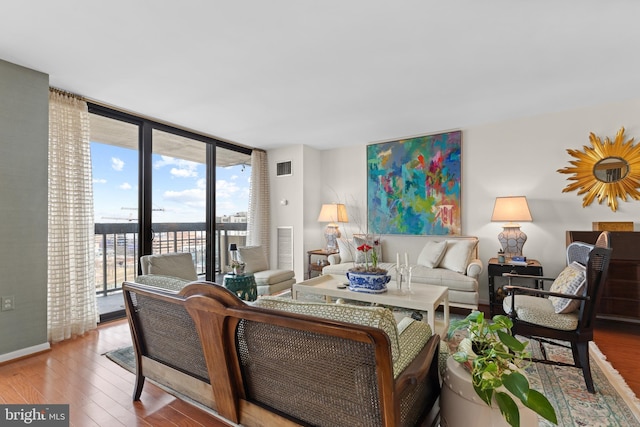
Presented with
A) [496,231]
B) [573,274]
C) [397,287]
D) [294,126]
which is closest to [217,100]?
[294,126]

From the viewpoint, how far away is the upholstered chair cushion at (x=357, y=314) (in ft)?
3.32

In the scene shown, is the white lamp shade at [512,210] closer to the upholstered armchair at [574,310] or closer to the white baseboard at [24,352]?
the upholstered armchair at [574,310]

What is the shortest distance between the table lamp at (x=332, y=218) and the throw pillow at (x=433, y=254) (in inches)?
57.5

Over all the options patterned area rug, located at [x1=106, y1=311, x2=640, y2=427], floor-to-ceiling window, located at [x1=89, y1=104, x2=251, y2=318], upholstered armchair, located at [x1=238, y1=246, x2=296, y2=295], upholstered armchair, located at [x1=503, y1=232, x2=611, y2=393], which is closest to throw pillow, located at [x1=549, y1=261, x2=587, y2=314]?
upholstered armchair, located at [x1=503, y1=232, x2=611, y2=393]

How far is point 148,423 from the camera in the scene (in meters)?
1.74

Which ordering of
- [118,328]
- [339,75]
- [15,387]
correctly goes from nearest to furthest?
[15,387], [339,75], [118,328]

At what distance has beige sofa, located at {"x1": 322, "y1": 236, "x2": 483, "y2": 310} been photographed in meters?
3.47

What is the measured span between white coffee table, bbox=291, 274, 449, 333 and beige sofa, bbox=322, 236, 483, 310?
356 millimetres

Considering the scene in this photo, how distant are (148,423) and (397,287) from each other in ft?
7.35

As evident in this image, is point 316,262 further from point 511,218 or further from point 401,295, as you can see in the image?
point 511,218

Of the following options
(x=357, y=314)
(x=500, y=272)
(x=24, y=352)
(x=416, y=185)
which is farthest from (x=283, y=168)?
(x=357, y=314)

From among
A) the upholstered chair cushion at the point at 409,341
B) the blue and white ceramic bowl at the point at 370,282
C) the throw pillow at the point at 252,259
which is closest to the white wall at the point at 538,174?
the blue and white ceramic bowl at the point at 370,282

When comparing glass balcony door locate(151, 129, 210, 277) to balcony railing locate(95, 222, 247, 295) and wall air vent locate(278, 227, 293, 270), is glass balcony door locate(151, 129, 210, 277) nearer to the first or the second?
balcony railing locate(95, 222, 247, 295)

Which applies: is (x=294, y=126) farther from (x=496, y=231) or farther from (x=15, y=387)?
(x=15, y=387)
